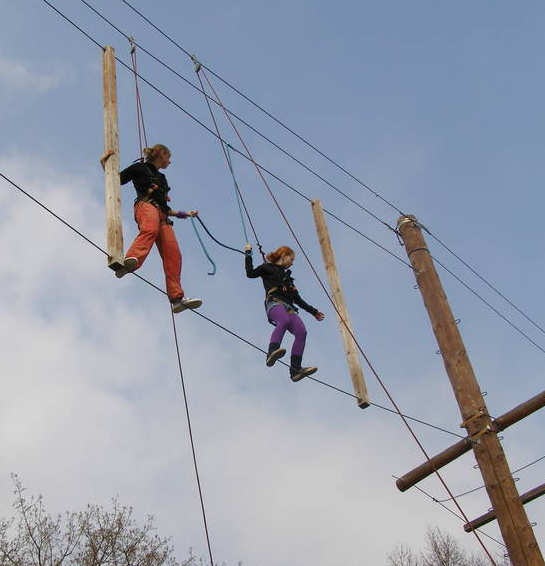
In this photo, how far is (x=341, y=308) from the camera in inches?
239

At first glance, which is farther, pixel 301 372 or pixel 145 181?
A: pixel 301 372

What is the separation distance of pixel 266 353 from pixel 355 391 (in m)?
0.88

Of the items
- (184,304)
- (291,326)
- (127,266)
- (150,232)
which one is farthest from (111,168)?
(291,326)

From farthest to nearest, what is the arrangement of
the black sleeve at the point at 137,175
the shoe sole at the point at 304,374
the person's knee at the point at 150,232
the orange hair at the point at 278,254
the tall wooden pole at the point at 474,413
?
1. the orange hair at the point at 278,254
2. the shoe sole at the point at 304,374
3. the black sleeve at the point at 137,175
4. the person's knee at the point at 150,232
5. the tall wooden pole at the point at 474,413

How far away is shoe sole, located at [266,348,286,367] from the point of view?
209 inches

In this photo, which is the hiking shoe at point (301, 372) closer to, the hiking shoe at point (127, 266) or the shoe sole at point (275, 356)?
the shoe sole at point (275, 356)

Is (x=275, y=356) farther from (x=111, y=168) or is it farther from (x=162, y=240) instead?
(x=111, y=168)

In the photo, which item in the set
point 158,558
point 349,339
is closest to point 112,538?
point 158,558

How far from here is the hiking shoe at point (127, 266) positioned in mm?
4090

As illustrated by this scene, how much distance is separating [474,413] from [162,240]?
2.70 m

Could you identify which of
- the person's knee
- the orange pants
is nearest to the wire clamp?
the orange pants

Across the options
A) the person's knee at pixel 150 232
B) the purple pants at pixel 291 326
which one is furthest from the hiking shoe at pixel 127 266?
the purple pants at pixel 291 326

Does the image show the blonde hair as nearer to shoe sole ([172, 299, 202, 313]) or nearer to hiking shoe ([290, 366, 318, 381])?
shoe sole ([172, 299, 202, 313])

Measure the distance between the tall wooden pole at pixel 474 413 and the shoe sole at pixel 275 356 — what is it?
Answer: 1.34m
